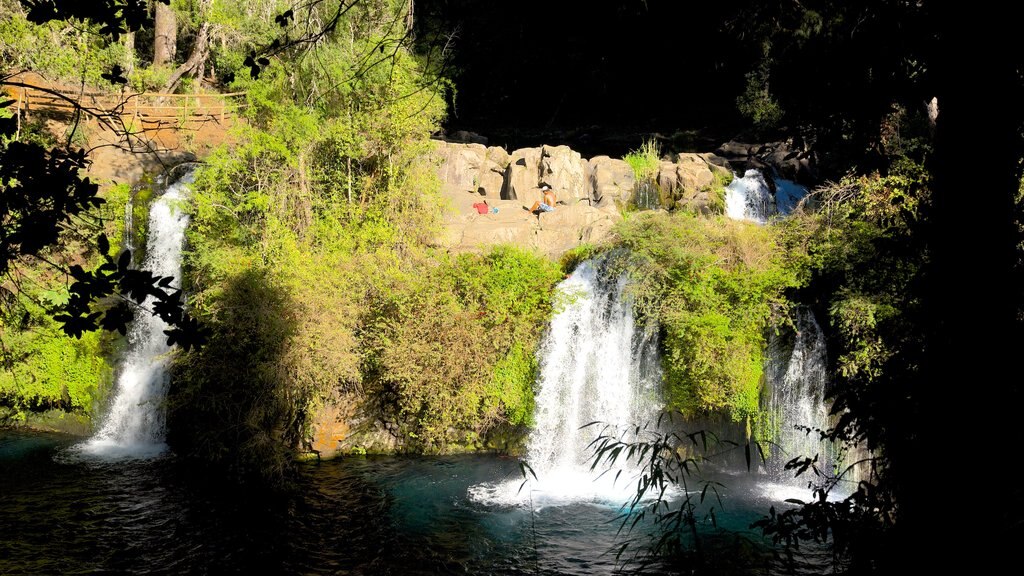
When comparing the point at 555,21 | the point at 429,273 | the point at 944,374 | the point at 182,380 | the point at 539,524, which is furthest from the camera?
the point at 555,21

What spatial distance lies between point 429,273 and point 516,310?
1631mm

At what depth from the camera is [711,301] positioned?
11.0 m

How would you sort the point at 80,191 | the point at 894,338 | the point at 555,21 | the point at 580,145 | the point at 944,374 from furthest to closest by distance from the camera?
the point at 555,21
the point at 580,145
the point at 894,338
the point at 80,191
the point at 944,374

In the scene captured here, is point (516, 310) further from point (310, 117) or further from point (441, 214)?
point (310, 117)

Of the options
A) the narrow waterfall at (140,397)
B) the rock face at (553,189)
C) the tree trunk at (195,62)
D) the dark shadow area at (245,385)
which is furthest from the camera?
the tree trunk at (195,62)

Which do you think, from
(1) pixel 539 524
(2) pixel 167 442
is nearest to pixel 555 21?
(2) pixel 167 442

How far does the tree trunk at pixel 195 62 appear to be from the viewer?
22812mm

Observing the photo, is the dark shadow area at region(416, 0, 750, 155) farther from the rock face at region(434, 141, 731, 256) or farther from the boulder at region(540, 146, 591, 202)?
the boulder at region(540, 146, 591, 202)

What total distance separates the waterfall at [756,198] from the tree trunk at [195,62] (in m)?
16.3

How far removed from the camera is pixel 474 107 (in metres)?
32.0

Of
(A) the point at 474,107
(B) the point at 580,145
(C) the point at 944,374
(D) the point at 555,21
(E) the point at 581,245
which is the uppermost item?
(D) the point at 555,21

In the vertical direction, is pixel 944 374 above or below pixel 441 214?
below

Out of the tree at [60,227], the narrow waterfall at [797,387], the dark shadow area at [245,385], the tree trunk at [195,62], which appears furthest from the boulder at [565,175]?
the tree at [60,227]

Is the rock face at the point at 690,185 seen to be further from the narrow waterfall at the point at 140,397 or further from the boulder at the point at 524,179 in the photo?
the narrow waterfall at the point at 140,397
